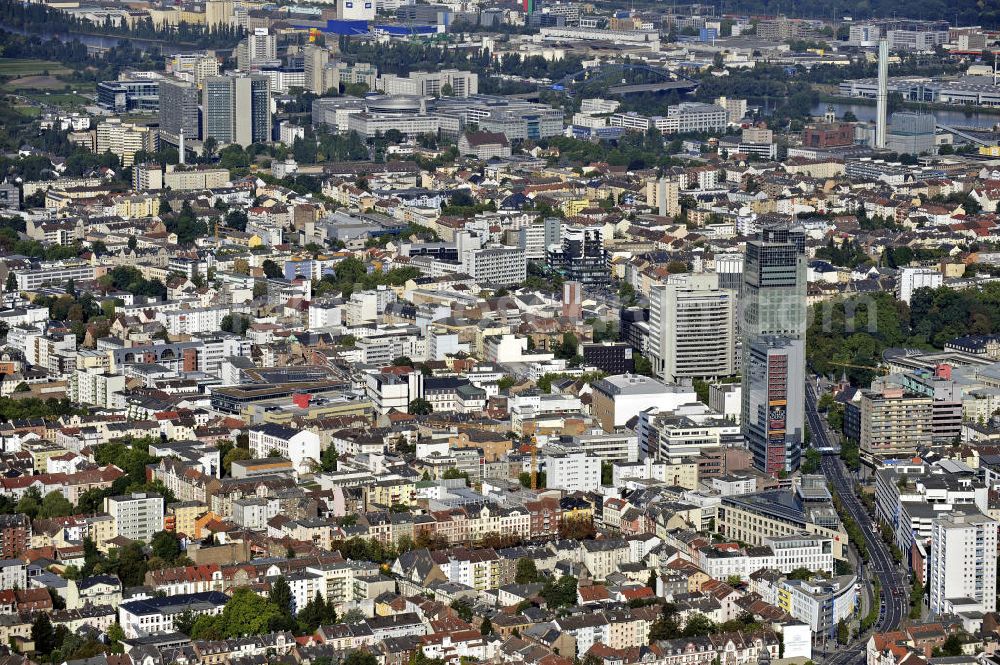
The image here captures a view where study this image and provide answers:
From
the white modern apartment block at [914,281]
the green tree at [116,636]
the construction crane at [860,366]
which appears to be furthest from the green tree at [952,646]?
the white modern apartment block at [914,281]

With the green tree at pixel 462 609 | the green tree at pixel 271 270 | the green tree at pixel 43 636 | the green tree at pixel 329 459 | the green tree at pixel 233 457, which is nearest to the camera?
the green tree at pixel 43 636

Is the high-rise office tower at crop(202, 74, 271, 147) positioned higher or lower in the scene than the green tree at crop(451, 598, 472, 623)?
higher

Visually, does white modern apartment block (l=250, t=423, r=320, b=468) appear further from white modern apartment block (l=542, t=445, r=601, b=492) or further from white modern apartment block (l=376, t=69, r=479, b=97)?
white modern apartment block (l=376, t=69, r=479, b=97)

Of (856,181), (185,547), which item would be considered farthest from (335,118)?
(185,547)

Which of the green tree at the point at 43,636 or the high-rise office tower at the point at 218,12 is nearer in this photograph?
the green tree at the point at 43,636

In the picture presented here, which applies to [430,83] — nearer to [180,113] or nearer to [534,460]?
[180,113]

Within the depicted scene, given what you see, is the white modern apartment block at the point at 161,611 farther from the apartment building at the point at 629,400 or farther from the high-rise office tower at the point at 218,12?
the high-rise office tower at the point at 218,12

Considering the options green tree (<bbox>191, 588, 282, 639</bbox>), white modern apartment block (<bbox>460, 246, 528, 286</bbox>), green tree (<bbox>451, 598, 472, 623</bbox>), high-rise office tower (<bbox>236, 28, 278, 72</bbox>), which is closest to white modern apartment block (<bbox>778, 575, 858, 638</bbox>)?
green tree (<bbox>451, 598, 472, 623</bbox>)
